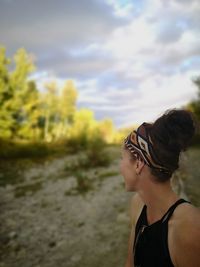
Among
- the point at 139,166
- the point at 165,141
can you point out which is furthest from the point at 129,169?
the point at 165,141

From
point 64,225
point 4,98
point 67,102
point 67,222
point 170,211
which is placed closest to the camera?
point 170,211

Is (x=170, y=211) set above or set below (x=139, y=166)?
below

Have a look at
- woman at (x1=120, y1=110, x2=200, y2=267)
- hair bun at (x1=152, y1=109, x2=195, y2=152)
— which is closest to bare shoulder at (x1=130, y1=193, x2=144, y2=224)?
woman at (x1=120, y1=110, x2=200, y2=267)

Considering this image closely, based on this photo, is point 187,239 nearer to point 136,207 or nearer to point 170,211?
point 170,211

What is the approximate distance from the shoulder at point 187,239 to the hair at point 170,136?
31cm

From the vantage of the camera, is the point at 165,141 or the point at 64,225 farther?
the point at 64,225

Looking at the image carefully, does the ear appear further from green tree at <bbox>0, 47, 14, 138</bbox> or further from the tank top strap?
green tree at <bbox>0, 47, 14, 138</bbox>

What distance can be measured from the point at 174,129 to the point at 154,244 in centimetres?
68

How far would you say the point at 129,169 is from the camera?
224 cm

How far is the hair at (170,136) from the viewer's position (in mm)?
2049

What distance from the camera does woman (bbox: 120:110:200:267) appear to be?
184cm

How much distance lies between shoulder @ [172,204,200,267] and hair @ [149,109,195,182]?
0.31 meters

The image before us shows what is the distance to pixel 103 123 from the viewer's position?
61938mm

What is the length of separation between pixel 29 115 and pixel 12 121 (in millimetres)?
3879
